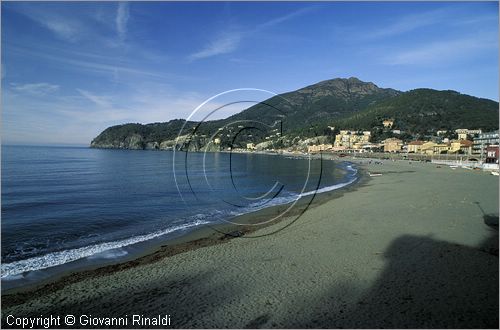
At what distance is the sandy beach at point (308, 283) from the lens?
753cm

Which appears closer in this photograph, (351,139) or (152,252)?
(152,252)

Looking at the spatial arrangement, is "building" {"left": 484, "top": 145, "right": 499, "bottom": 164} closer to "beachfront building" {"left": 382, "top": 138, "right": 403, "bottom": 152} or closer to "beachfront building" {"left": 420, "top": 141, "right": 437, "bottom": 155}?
"beachfront building" {"left": 420, "top": 141, "right": 437, "bottom": 155}

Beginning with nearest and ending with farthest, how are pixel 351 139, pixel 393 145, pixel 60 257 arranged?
1. pixel 60 257
2. pixel 393 145
3. pixel 351 139

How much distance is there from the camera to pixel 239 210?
893 inches

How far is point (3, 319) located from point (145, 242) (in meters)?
6.82

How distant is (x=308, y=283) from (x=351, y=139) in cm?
14848

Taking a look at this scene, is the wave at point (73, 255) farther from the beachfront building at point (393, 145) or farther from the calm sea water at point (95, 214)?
the beachfront building at point (393, 145)

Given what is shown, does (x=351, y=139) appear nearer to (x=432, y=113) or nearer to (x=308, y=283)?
(x=432, y=113)

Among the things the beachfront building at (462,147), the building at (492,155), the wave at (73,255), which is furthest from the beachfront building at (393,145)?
the wave at (73,255)

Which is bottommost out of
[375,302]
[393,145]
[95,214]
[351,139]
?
[95,214]

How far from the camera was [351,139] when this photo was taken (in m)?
151

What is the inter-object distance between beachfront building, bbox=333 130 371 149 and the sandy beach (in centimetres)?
13679

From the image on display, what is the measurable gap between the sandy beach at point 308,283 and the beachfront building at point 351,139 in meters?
137

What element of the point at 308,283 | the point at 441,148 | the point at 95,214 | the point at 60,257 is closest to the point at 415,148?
the point at 441,148
